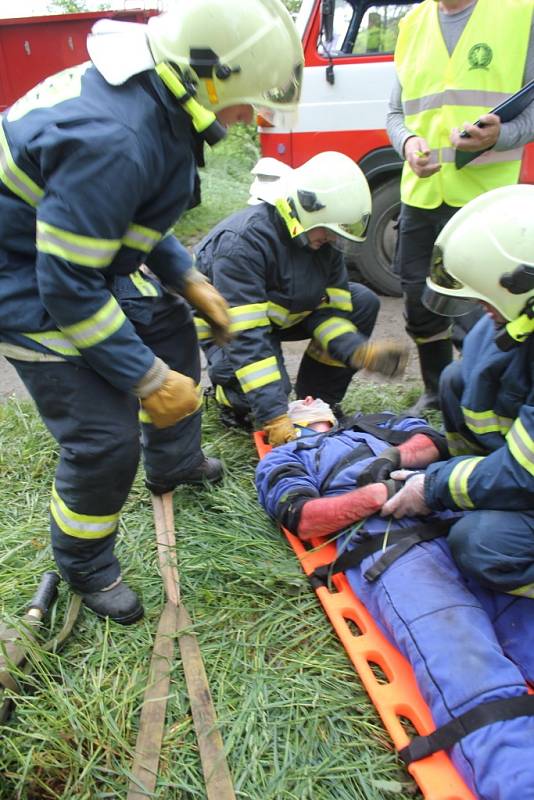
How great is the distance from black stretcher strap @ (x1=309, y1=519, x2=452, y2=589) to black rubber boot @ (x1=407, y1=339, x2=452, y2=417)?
135 centimetres

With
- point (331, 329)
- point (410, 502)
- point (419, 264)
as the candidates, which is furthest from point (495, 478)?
point (419, 264)

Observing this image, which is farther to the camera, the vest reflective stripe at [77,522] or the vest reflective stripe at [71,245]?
the vest reflective stripe at [77,522]

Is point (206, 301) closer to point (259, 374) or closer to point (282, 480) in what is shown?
point (259, 374)

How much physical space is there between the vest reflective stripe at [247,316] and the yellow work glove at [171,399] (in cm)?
105

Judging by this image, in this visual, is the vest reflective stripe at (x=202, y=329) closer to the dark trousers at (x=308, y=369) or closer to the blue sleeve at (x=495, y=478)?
the dark trousers at (x=308, y=369)

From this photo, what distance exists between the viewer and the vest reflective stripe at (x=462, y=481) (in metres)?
2.01

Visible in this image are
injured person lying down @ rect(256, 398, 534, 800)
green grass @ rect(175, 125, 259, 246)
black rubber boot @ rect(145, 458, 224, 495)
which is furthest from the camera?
green grass @ rect(175, 125, 259, 246)

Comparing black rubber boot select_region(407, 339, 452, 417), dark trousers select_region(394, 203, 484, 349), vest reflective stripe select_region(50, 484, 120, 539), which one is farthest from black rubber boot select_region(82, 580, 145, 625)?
dark trousers select_region(394, 203, 484, 349)

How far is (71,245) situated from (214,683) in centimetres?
140

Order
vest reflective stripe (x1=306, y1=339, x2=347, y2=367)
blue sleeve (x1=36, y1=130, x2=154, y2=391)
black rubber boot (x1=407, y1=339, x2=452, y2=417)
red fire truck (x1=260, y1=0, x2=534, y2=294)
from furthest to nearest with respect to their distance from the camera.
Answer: red fire truck (x1=260, y1=0, x2=534, y2=294) < black rubber boot (x1=407, y1=339, x2=452, y2=417) < vest reflective stripe (x1=306, y1=339, x2=347, y2=367) < blue sleeve (x1=36, y1=130, x2=154, y2=391)

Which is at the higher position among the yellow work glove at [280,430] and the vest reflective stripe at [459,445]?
the vest reflective stripe at [459,445]

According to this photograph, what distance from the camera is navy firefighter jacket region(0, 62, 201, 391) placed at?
151 cm

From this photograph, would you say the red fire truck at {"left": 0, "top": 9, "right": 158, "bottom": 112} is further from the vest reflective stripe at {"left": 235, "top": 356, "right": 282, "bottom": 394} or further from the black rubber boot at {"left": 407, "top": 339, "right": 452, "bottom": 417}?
the vest reflective stripe at {"left": 235, "top": 356, "right": 282, "bottom": 394}

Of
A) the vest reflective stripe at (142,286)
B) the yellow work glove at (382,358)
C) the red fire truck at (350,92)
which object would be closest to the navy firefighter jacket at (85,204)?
the vest reflective stripe at (142,286)
